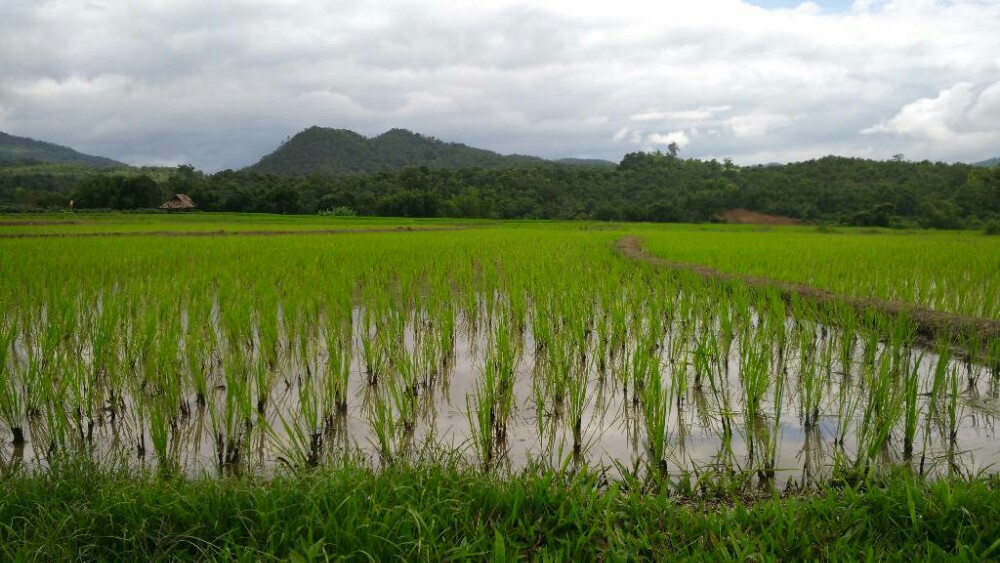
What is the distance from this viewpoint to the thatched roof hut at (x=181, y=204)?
3375cm

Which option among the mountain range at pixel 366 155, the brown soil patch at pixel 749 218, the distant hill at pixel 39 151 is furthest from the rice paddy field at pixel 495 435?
the distant hill at pixel 39 151

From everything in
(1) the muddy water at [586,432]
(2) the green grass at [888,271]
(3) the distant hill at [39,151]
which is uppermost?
(3) the distant hill at [39,151]

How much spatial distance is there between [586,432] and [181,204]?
3761 cm

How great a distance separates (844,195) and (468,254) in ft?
102

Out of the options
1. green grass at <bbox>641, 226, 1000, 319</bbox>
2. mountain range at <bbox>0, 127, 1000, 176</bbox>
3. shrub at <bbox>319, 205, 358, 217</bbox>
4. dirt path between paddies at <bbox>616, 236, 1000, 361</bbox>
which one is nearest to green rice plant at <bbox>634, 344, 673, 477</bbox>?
dirt path between paddies at <bbox>616, 236, 1000, 361</bbox>

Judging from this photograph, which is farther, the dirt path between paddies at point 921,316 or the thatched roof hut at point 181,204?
the thatched roof hut at point 181,204

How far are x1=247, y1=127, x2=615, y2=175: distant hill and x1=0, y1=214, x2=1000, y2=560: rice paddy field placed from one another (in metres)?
65.4

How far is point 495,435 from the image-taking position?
2.57 meters

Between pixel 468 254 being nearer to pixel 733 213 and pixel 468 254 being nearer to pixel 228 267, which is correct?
pixel 228 267

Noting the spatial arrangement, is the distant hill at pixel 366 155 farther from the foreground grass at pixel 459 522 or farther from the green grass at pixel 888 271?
the foreground grass at pixel 459 522

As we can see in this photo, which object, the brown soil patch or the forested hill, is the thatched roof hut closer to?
the brown soil patch

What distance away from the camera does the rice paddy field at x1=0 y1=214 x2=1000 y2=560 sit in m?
1.62

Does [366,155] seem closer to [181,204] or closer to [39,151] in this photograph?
[181,204]

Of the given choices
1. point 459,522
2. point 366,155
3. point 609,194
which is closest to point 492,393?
point 459,522
